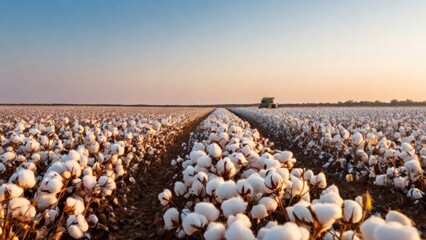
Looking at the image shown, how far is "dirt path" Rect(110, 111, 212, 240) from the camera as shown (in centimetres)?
543

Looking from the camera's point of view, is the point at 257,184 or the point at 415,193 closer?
the point at 257,184

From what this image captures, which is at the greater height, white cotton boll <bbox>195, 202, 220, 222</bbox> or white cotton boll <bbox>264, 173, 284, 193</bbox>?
white cotton boll <bbox>264, 173, 284, 193</bbox>

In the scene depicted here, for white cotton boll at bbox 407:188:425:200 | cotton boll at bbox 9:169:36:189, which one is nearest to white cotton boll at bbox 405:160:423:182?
white cotton boll at bbox 407:188:425:200

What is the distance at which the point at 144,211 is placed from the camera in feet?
22.0

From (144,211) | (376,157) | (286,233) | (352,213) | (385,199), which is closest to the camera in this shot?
(286,233)

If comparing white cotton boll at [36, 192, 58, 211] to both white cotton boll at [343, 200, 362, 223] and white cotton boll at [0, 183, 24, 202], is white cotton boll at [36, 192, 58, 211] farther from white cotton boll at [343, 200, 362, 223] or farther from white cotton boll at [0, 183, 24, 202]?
white cotton boll at [343, 200, 362, 223]

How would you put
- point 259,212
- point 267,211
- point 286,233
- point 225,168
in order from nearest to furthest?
point 286,233, point 259,212, point 267,211, point 225,168

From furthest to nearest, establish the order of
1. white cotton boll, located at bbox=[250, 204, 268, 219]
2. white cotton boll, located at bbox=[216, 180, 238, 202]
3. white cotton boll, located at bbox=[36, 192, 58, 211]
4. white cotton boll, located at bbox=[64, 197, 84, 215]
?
white cotton boll, located at bbox=[36, 192, 58, 211] → white cotton boll, located at bbox=[64, 197, 84, 215] → white cotton boll, located at bbox=[216, 180, 238, 202] → white cotton boll, located at bbox=[250, 204, 268, 219]

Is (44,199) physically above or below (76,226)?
above

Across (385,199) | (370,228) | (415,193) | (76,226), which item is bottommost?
(385,199)

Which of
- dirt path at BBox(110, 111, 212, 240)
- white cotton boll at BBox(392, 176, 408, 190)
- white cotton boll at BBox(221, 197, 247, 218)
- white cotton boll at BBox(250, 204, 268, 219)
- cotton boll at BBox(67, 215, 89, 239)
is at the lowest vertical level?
dirt path at BBox(110, 111, 212, 240)

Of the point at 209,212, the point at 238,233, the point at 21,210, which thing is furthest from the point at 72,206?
the point at 238,233

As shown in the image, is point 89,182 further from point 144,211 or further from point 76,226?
point 144,211

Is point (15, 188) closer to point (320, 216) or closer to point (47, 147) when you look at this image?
point (320, 216)
